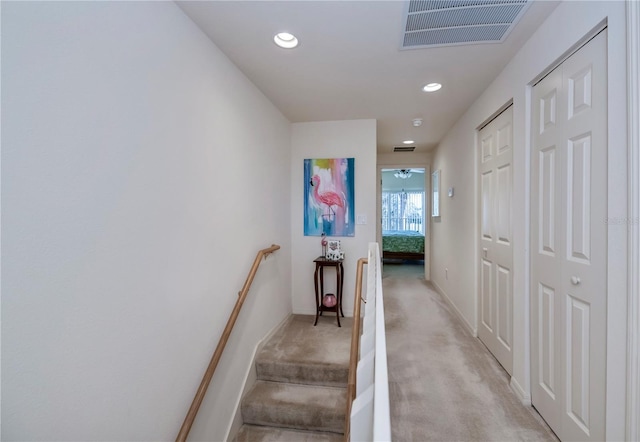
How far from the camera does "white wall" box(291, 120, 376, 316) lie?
10.3 feet

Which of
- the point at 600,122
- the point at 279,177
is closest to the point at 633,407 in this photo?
the point at 600,122

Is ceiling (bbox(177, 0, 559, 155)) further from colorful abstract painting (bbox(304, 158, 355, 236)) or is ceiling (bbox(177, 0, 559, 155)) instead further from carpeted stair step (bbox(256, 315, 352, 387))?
carpeted stair step (bbox(256, 315, 352, 387))

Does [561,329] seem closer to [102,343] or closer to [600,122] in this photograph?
[600,122]

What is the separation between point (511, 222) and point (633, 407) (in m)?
1.26

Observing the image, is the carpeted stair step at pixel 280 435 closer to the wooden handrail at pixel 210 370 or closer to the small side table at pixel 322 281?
the wooden handrail at pixel 210 370

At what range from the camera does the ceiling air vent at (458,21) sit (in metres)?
1.41

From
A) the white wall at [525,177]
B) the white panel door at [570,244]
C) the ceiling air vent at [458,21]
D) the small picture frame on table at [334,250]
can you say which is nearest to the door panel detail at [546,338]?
the white panel door at [570,244]

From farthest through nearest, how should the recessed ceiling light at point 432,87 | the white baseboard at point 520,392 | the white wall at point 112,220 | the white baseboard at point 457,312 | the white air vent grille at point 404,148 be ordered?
1. the white air vent grille at point 404,148
2. the white baseboard at point 457,312
3. the recessed ceiling light at point 432,87
4. the white baseboard at point 520,392
5. the white wall at point 112,220

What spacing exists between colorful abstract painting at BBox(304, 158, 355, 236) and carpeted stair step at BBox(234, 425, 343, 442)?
184 centimetres

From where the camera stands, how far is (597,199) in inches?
49.6

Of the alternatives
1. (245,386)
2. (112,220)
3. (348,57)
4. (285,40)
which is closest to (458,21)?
(348,57)

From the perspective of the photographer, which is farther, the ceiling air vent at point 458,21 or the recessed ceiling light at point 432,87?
the recessed ceiling light at point 432,87

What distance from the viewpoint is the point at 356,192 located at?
316 centimetres

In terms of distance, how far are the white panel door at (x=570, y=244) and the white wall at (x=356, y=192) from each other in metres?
1.61
